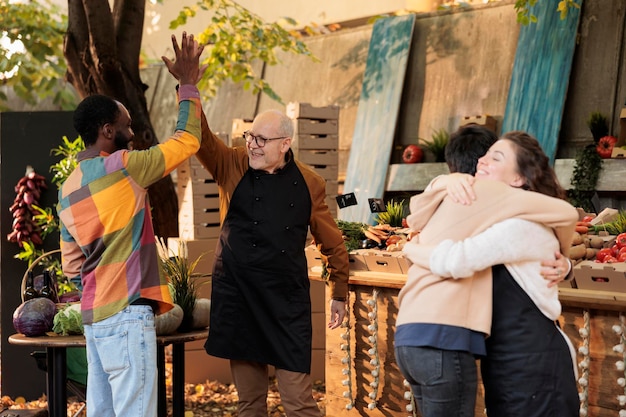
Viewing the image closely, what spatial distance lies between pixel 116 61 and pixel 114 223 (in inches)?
148

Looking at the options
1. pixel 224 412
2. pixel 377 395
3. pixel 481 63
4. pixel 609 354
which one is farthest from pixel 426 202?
pixel 481 63

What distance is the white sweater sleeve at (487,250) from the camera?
2.64 meters

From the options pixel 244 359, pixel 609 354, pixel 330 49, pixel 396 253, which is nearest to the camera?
pixel 609 354

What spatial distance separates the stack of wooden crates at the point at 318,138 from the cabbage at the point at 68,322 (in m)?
2.74

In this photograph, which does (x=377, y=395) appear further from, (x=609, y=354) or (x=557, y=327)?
(x=557, y=327)

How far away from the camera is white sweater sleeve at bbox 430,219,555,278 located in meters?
2.64

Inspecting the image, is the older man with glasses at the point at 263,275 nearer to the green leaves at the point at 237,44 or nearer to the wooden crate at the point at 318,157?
the wooden crate at the point at 318,157

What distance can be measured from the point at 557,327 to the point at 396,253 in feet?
5.33

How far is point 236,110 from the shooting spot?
32.9 ft

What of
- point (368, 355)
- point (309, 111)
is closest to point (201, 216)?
point (309, 111)

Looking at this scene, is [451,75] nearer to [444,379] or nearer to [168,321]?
[168,321]

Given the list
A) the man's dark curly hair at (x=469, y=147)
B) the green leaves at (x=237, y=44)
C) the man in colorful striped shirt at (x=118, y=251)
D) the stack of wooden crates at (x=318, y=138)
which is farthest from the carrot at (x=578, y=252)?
the green leaves at (x=237, y=44)

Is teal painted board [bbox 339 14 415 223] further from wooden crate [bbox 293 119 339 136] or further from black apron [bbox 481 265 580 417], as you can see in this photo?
black apron [bbox 481 265 580 417]

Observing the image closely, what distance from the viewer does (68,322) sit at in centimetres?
403
